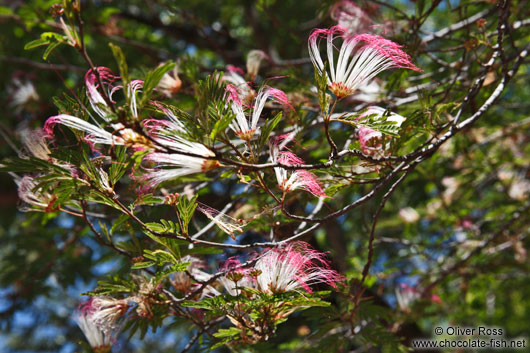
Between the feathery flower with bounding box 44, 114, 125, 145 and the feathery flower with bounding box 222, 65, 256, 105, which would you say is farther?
the feathery flower with bounding box 222, 65, 256, 105

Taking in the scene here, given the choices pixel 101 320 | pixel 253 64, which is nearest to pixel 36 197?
pixel 101 320

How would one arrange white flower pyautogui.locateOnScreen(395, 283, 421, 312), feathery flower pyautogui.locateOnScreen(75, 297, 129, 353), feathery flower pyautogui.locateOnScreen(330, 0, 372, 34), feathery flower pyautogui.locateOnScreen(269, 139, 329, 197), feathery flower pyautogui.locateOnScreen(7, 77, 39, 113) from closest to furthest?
1. feathery flower pyautogui.locateOnScreen(269, 139, 329, 197)
2. feathery flower pyautogui.locateOnScreen(75, 297, 129, 353)
3. feathery flower pyautogui.locateOnScreen(330, 0, 372, 34)
4. white flower pyautogui.locateOnScreen(395, 283, 421, 312)
5. feathery flower pyautogui.locateOnScreen(7, 77, 39, 113)

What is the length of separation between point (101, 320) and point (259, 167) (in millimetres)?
1135

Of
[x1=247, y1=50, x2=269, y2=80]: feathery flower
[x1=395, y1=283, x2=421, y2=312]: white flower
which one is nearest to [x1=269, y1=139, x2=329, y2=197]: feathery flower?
[x1=247, y1=50, x2=269, y2=80]: feathery flower

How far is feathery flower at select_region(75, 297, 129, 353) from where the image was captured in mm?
1962

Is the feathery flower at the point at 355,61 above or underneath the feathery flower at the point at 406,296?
above

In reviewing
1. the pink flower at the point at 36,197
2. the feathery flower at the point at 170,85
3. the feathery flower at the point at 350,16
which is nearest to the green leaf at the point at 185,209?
the pink flower at the point at 36,197

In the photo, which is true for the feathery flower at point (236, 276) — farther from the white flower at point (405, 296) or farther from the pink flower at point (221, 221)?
the white flower at point (405, 296)

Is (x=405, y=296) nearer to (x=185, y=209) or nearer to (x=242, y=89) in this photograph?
(x=242, y=89)

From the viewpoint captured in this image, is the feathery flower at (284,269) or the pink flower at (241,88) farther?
the pink flower at (241,88)

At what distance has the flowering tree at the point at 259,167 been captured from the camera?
1.43 metres

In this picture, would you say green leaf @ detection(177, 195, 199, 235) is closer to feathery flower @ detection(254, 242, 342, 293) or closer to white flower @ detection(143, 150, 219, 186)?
white flower @ detection(143, 150, 219, 186)

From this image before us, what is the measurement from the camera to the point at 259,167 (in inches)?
52.7

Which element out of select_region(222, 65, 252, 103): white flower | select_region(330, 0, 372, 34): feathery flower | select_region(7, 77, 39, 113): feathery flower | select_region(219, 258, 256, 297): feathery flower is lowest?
select_region(219, 258, 256, 297): feathery flower
